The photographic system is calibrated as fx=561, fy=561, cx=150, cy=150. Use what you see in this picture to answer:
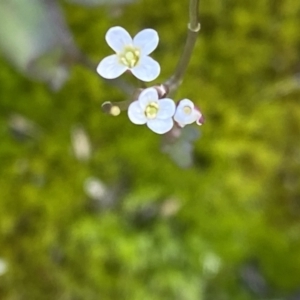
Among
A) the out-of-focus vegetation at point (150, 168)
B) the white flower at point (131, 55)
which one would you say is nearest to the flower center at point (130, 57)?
the white flower at point (131, 55)

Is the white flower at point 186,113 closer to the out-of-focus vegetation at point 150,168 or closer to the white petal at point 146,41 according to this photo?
the white petal at point 146,41

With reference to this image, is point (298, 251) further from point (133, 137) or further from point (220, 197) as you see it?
point (133, 137)

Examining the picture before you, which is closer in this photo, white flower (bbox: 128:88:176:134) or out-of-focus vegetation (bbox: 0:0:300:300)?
white flower (bbox: 128:88:176:134)

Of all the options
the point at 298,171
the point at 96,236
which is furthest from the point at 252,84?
the point at 96,236

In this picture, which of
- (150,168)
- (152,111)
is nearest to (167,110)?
(152,111)

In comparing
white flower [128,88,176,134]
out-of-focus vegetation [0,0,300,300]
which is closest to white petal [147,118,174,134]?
white flower [128,88,176,134]

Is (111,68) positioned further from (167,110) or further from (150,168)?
(150,168)

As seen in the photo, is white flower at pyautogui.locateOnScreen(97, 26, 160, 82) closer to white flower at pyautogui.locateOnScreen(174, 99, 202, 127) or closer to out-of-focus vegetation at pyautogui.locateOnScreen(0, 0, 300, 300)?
white flower at pyautogui.locateOnScreen(174, 99, 202, 127)
